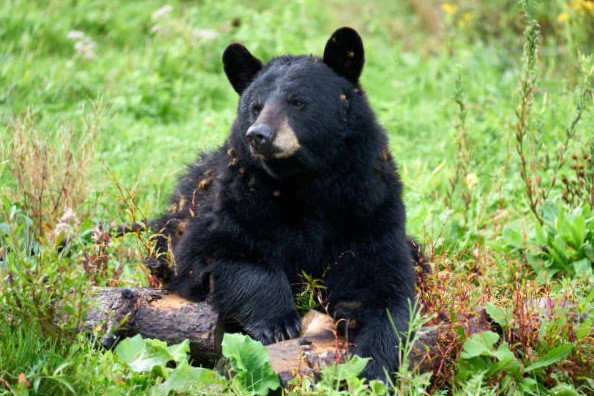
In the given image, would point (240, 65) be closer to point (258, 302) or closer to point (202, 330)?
point (258, 302)

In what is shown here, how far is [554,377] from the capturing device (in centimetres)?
399

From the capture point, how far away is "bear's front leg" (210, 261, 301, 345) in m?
4.21

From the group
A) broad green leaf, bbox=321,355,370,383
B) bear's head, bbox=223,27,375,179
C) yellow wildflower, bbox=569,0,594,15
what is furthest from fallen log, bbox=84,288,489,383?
yellow wildflower, bbox=569,0,594,15

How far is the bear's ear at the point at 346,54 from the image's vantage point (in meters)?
4.50

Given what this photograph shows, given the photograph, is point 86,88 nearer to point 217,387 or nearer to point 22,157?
point 22,157

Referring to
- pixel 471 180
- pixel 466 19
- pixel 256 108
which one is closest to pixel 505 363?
pixel 256 108

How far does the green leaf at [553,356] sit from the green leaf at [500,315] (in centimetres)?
25

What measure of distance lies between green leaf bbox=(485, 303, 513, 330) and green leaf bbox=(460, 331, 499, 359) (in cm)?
13

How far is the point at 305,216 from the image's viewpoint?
4.41 metres

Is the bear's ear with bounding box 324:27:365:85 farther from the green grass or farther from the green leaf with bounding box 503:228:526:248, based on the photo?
the green leaf with bounding box 503:228:526:248

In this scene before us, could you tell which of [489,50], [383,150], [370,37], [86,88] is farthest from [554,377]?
[370,37]

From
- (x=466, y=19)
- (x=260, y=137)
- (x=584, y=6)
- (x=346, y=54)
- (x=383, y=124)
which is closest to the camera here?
(x=260, y=137)

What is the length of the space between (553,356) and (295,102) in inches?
67.7

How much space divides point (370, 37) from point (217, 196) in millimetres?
7671
